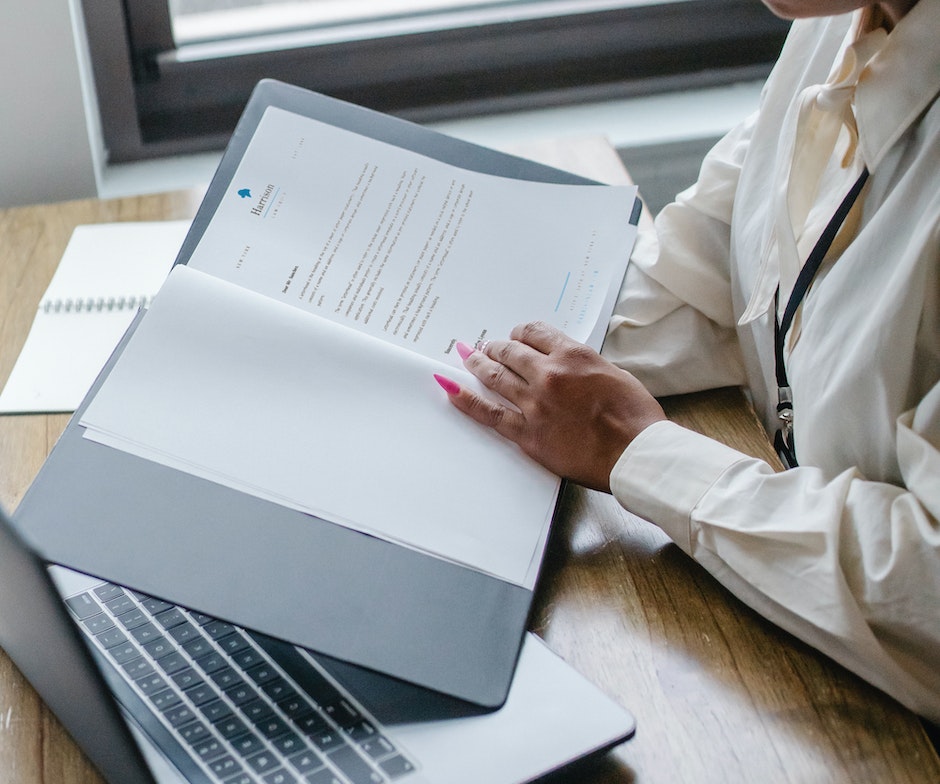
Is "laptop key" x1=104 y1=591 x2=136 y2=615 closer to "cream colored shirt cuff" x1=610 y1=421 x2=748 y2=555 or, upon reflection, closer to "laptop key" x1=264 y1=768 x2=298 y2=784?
"laptop key" x1=264 y1=768 x2=298 y2=784

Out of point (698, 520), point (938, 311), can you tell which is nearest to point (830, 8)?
point (938, 311)

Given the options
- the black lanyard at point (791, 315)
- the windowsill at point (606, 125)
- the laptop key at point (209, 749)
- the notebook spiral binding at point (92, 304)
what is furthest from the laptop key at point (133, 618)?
the windowsill at point (606, 125)

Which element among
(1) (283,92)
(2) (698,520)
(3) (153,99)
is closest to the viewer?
(2) (698,520)

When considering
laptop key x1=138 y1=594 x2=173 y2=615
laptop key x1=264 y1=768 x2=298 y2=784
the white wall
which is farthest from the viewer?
the white wall

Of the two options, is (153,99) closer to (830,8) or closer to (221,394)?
(221,394)

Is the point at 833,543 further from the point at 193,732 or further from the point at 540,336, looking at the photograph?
the point at 193,732

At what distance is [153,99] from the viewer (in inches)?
55.1

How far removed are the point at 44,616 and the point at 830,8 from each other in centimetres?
60

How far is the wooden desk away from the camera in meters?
0.59

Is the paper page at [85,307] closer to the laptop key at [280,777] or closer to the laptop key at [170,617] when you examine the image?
the laptop key at [170,617]

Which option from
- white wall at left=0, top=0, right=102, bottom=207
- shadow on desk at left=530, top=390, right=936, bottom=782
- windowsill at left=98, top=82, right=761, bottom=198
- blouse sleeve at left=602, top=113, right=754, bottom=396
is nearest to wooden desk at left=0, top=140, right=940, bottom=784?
shadow on desk at left=530, top=390, right=936, bottom=782

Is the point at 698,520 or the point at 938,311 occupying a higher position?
the point at 938,311

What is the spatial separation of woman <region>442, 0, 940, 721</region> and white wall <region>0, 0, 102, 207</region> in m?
0.65

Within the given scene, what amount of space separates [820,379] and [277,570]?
0.38 metres
